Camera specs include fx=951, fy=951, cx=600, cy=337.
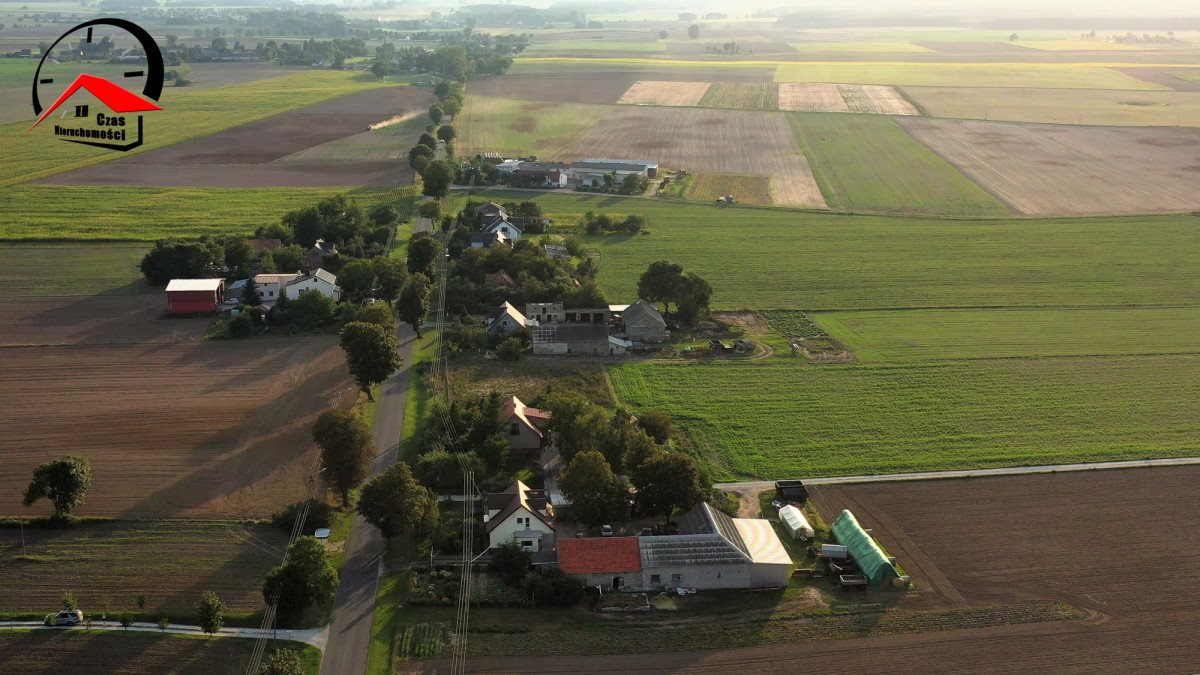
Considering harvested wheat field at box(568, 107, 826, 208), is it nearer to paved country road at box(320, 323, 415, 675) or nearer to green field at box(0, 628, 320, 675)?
paved country road at box(320, 323, 415, 675)

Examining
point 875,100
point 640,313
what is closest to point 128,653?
point 640,313

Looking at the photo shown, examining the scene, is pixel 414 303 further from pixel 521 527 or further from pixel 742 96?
pixel 742 96

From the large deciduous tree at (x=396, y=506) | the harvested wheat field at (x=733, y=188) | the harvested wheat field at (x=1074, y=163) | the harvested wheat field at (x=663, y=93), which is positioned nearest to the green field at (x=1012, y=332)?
the large deciduous tree at (x=396, y=506)

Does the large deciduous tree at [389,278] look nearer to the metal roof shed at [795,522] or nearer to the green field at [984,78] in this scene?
the metal roof shed at [795,522]

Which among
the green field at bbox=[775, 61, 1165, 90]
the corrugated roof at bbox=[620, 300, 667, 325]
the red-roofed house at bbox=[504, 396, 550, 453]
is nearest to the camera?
the red-roofed house at bbox=[504, 396, 550, 453]

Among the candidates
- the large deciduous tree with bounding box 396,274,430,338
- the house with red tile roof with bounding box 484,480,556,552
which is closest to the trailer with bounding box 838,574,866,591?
the house with red tile roof with bounding box 484,480,556,552

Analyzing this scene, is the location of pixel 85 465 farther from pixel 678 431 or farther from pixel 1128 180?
pixel 1128 180
